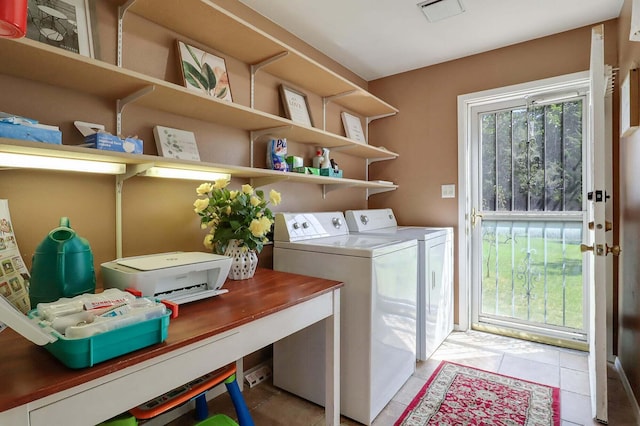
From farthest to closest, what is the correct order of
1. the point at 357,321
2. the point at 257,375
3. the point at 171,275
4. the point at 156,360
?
the point at 257,375, the point at 357,321, the point at 171,275, the point at 156,360

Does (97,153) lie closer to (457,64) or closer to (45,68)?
(45,68)

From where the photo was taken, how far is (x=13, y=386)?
640mm

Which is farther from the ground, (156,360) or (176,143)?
(176,143)

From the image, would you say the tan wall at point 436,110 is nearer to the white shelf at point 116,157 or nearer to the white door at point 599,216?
the white door at point 599,216

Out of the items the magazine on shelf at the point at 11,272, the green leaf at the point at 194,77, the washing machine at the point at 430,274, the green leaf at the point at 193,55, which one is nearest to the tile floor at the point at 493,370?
the washing machine at the point at 430,274

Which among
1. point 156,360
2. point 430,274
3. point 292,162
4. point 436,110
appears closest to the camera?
point 156,360

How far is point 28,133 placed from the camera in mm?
1003

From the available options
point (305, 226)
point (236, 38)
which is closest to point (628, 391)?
point (305, 226)

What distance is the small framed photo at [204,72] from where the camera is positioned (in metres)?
1.67

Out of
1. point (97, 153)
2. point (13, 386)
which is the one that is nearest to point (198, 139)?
point (97, 153)

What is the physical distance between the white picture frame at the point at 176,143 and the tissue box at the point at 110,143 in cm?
26

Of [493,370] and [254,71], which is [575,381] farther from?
[254,71]

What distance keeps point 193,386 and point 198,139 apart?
3.94ft

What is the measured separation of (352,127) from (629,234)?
6.78ft
